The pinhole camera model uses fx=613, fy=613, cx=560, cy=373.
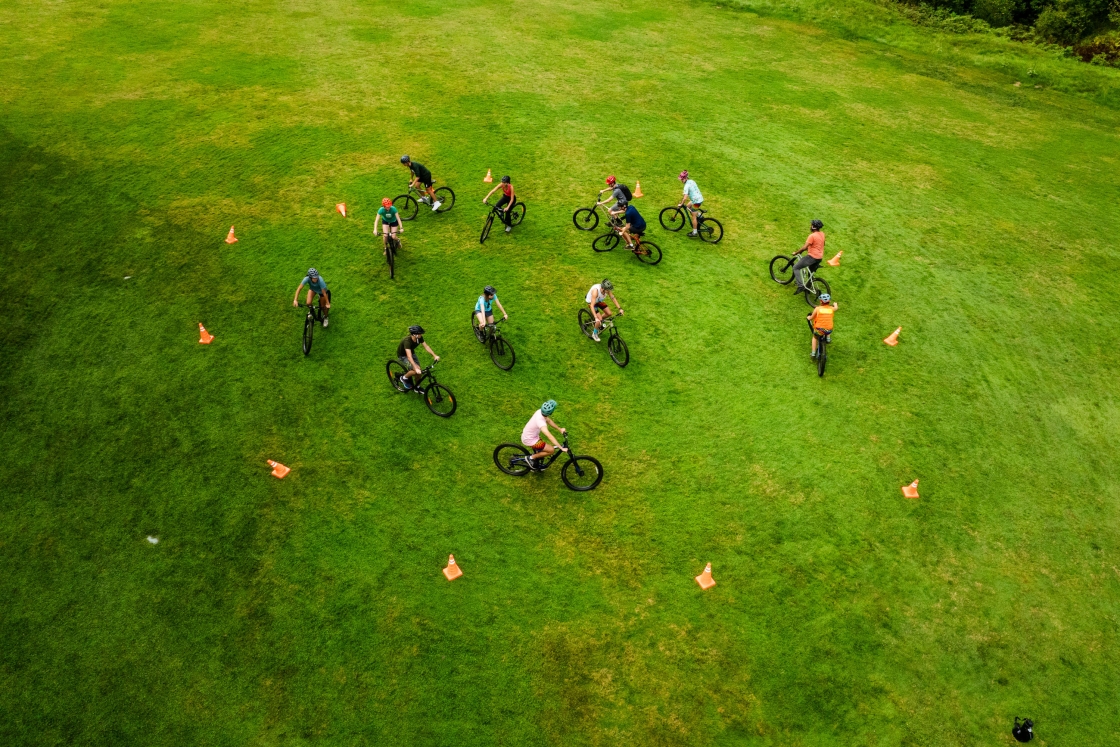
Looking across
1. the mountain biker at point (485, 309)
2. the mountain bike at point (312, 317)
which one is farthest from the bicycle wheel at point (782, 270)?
the mountain bike at point (312, 317)

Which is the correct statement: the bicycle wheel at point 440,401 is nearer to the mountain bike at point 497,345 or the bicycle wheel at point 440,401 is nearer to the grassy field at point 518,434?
the grassy field at point 518,434

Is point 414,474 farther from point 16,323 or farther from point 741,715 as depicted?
point 16,323

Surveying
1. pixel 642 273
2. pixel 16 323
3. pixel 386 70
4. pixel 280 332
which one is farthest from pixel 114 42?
pixel 642 273

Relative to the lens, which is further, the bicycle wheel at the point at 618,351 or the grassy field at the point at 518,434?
the bicycle wheel at the point at 618,351

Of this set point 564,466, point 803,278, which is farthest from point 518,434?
point 803,278

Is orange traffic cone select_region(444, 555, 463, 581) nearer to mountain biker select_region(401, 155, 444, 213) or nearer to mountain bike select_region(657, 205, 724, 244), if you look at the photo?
mountain biker select_region(401, 155, 444, 213)

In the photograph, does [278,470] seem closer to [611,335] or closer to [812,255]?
[611,335]
